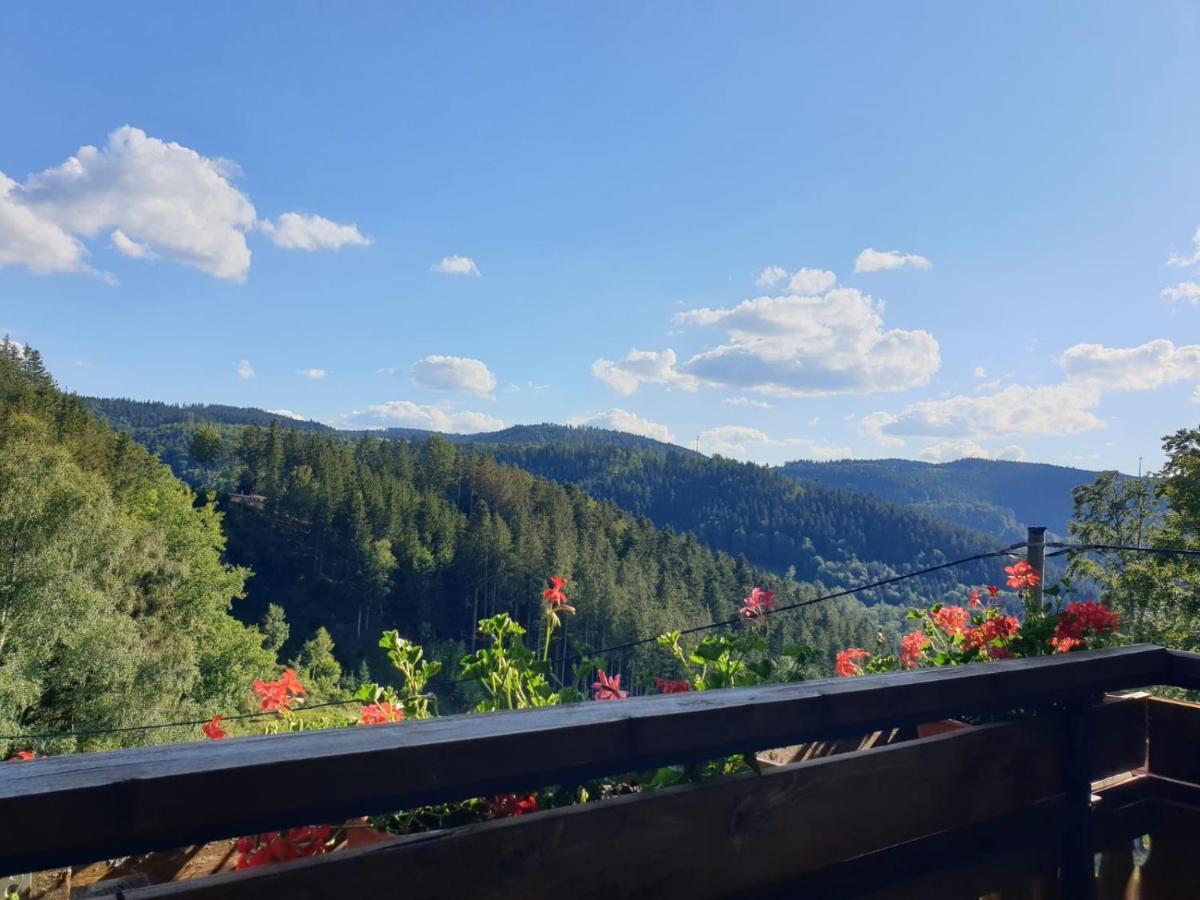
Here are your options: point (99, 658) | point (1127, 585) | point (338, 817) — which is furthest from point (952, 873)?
point (99, 658)

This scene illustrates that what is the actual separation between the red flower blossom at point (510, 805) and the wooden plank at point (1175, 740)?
1168 mm

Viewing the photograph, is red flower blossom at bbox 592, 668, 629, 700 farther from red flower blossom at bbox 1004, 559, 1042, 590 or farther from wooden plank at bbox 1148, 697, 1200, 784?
red flower blossom at bbox 1004, 559, 1042, 590

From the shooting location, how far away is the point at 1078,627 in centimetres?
202

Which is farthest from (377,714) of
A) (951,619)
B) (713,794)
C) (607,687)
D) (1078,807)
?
(951,619)

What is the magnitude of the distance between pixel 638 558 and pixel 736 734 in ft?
190

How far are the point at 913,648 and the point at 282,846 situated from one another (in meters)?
2.35

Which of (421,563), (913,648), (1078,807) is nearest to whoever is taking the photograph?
(1078,807)

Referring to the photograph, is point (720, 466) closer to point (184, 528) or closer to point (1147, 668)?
point (184, 528)

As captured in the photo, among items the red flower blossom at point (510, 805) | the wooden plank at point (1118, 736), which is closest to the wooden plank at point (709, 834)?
the wooden plank at point (1118, 736)

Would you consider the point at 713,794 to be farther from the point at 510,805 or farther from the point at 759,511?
the point at 759,511

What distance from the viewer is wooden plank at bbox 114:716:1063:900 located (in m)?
0.70

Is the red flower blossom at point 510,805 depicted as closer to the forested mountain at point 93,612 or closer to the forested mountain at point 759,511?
the forested mountain at point 93,612

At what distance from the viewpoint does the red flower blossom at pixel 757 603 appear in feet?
8.49

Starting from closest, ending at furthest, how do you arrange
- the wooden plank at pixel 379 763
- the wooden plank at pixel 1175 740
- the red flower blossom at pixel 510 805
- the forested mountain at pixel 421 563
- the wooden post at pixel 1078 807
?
1. the wooden plank at pixel 379 763
2. the red flower blossom at pixel 510 805
3. the wooden post at pixel 1078 807
4. the wooden plank at pixel 1175 740
5. the forested mountain at pixel 421 563
